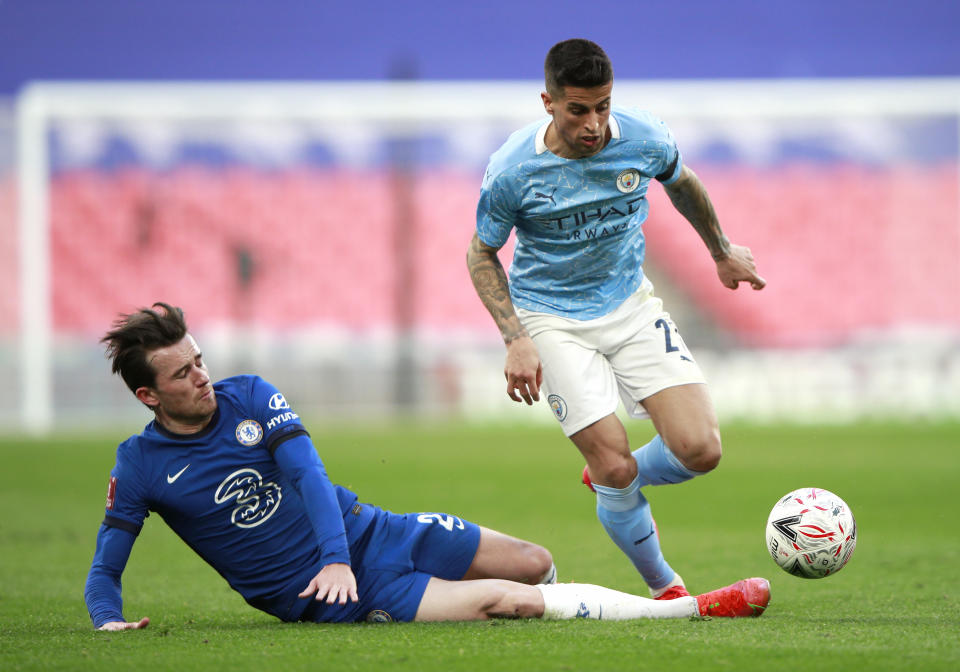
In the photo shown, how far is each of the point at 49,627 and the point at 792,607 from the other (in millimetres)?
2867

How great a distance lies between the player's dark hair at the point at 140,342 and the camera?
404 centimetres

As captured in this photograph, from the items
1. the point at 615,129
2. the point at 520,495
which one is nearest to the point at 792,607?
the point at 615,129

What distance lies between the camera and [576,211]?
15.9ft

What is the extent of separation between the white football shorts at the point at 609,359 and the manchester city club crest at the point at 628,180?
0.49m

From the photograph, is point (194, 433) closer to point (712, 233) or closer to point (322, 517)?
point (322, 517)

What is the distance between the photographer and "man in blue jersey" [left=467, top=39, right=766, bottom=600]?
473cm

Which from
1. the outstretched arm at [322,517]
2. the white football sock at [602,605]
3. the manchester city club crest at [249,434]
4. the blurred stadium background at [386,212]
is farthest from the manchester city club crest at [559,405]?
the blurred stadium background at [386,212]

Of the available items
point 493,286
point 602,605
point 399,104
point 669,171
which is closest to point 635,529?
point 602,605

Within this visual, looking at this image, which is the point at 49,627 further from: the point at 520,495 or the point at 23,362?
the point at 23,362

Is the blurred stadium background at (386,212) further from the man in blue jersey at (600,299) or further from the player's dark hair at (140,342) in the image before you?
the player's dark hair at (140,342)

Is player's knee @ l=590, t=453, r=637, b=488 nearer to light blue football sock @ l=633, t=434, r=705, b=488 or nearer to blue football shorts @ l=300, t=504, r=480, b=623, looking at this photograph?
light blue football sock @ l=633, t=434, r=705, b=488

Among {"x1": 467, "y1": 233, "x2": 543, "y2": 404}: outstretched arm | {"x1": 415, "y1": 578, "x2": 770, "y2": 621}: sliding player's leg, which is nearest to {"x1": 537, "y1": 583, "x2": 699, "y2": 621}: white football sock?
{"x1": 415, "y1": 578, "x2": 770, "y2": 621}: sliding player's leg

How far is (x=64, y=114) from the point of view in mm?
23828

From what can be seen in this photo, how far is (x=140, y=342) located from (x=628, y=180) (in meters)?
2.06
